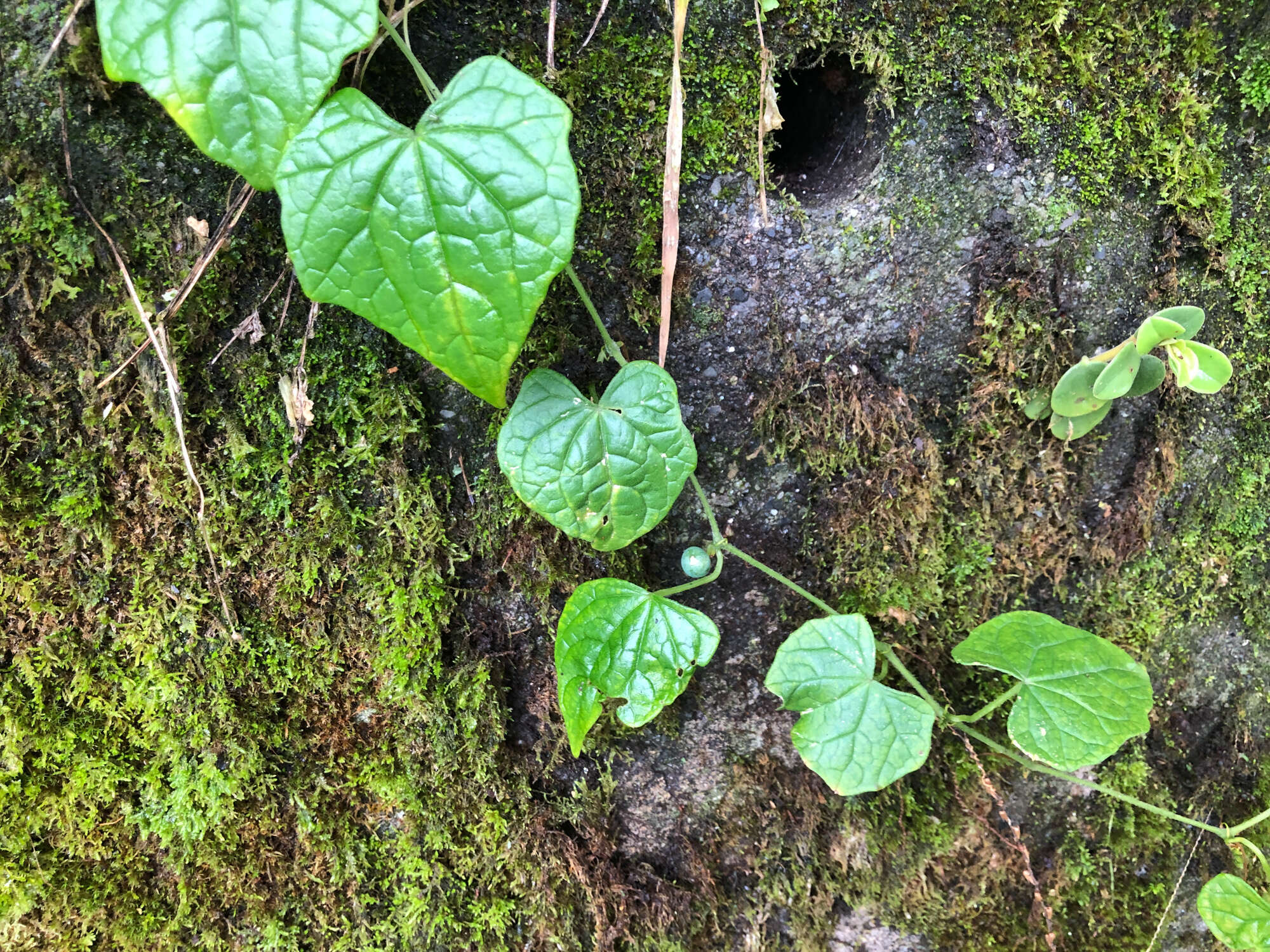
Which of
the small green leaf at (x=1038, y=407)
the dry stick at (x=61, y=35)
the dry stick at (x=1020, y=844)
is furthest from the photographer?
the dry stick at (x=1020, y=844)

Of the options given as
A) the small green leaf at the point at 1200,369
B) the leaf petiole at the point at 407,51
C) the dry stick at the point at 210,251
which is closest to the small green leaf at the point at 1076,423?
the small green leaf at the point at 1200,369

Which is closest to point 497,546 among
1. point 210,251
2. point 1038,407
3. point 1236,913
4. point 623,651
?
point 623,651

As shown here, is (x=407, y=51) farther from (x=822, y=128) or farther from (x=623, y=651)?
(x=623, y=651)

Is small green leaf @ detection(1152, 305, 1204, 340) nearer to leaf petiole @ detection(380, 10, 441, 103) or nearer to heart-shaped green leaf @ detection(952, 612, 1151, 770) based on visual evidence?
heart-shaped green leaf @ detection(952, 612, 1151, 770)

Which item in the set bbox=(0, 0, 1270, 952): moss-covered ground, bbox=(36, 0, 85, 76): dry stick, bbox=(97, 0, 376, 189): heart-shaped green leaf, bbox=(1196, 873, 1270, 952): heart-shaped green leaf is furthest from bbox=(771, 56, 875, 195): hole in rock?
bbox=(1196, 873, 1270, 952): heart-shaped green leaf

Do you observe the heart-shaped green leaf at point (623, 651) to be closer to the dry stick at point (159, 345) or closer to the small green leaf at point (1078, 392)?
Result: the dry stick at point (159, 345)

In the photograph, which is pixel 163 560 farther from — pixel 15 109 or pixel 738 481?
pixel 738 481

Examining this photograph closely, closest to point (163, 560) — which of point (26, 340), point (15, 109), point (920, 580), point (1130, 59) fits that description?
point (26, 340)
